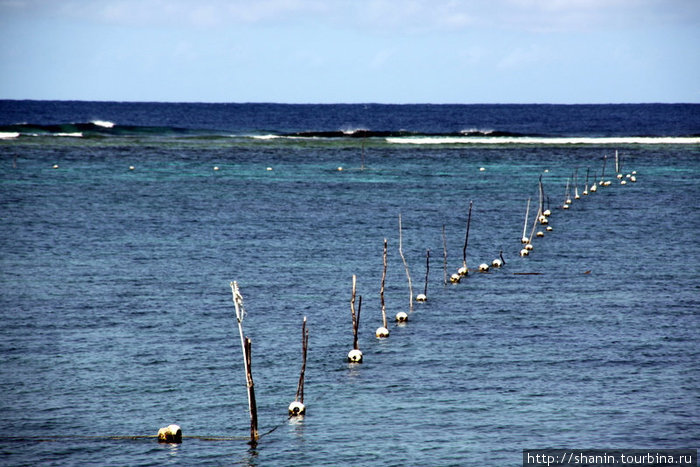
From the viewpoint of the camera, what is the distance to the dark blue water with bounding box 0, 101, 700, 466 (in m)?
19.8

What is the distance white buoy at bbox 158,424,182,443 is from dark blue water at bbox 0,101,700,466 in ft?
0.68

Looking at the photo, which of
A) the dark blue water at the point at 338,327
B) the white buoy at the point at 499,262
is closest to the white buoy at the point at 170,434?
the dark blue water at the point at 338,327

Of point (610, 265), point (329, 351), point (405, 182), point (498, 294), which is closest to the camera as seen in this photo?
point (329, 351)

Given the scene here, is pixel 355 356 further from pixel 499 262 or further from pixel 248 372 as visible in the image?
pixel 499 262

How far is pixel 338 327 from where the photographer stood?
28.9 m

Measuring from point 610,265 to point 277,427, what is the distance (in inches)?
Result: 898

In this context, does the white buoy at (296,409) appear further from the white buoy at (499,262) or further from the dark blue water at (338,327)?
the white buoy at (499,262)

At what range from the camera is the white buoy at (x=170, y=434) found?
62.5ft

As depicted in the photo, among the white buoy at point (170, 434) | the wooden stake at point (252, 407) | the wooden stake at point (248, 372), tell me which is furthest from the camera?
the white buoy at point (170, 434)

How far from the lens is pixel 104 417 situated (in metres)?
20.8

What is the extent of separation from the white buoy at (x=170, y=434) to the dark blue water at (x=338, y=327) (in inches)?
8.1

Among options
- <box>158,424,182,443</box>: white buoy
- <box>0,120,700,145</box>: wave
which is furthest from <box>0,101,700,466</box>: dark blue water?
<box>0,120,700,145</box>: wave

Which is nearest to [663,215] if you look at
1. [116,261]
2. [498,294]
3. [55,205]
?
[498,294]

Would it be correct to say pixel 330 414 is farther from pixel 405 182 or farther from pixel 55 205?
pixel 405 182
